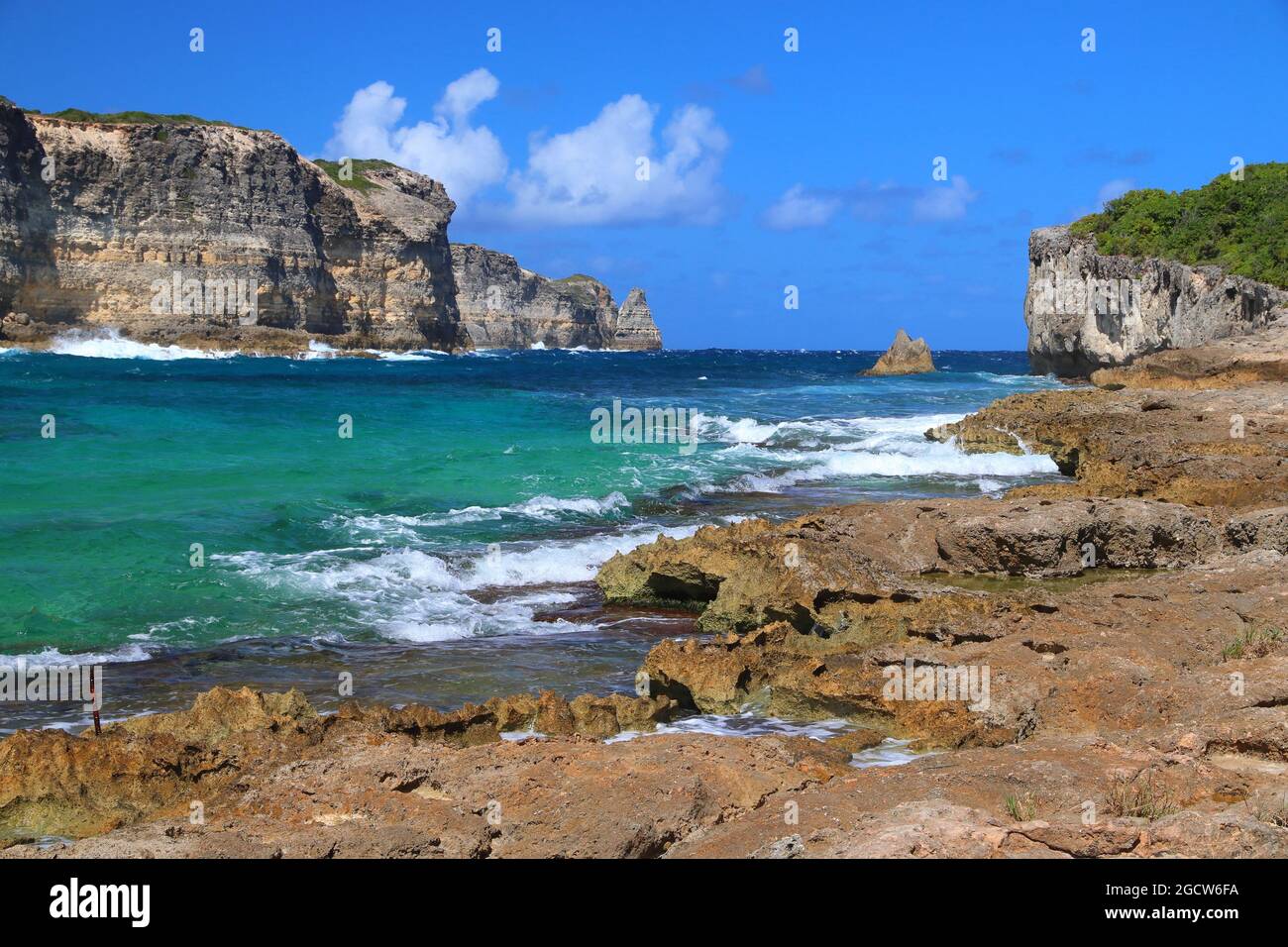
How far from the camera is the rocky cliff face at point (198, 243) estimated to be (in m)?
62.5

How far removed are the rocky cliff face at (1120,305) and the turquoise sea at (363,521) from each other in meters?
7.55

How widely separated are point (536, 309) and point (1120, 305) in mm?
114773

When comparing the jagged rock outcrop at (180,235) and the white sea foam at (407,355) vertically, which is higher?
the jagged rock outcrop at (180,235)

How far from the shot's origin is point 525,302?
14425 cm

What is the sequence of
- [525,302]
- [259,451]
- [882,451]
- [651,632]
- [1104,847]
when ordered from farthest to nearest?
[525,302] < [882,451] < [259,451] < [651,632] < [1104,847]

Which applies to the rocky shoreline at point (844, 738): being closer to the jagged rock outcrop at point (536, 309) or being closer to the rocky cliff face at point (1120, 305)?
the rocky cliff face at point (1120, 305)

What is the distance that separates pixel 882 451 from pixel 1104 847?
69.4 feet

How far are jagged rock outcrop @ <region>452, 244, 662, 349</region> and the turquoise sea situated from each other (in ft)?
314

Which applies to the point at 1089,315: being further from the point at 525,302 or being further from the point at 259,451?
the point at 525,302

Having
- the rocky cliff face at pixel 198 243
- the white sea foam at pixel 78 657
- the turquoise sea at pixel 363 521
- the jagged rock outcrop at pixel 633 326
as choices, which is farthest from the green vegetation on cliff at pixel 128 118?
the jagged rock outcrop at pixel 633 326

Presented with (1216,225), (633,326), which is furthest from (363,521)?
(633,326)

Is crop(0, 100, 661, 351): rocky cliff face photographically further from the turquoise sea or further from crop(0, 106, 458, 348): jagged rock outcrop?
the turquoise sea

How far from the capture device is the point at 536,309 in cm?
14712
